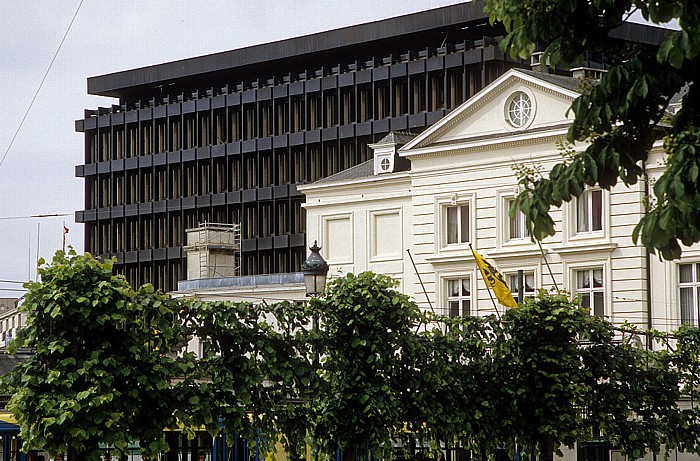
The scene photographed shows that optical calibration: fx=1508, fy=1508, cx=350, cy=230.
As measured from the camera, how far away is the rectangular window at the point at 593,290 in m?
56.9

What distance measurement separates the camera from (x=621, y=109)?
619 inches

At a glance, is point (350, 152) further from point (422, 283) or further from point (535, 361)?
point (535, 361)

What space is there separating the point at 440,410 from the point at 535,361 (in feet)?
10.9

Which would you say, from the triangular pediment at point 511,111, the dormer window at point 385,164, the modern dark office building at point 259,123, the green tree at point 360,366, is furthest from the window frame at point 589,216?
the modern dark office building at point 259,123

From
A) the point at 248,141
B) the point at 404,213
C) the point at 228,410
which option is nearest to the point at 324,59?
the point at 248,141

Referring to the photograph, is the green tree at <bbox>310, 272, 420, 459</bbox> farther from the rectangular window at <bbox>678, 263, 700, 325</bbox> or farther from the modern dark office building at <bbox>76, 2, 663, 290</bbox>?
the modern dark office building at <bbox>76, 2, 663, 290</bbox>

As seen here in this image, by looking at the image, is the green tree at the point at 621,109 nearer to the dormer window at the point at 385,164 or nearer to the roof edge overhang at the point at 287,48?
the dormer window at the point at 385,164

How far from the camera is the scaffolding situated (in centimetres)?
8225

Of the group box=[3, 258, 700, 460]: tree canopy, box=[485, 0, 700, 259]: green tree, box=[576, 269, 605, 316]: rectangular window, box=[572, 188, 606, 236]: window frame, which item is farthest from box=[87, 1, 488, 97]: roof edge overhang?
box=[485, 0, 700, 259]: green tree

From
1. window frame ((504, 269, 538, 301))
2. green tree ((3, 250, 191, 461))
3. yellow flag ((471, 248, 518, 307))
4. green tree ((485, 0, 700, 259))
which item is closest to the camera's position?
green tree ((485, 0, 700, 259))

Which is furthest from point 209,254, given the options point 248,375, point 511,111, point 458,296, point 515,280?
point 248,375

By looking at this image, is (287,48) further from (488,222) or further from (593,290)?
(593,290)

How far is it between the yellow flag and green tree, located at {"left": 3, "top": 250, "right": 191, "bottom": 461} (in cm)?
2210

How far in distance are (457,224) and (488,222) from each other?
198 centimetres
